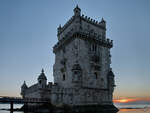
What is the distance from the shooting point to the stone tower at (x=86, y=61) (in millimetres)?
33438

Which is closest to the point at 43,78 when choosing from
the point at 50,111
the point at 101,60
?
the point at 50,111

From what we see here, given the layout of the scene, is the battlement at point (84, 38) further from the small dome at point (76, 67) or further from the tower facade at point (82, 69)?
the small dome at point (76, 67)

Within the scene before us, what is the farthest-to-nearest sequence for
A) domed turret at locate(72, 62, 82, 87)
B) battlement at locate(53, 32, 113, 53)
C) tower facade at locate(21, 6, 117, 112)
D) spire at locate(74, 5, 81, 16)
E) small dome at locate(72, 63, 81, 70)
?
spire at locate(74, 5, 81, 16) < battlement at locate(53, 32, 113, 53) < tower facade at locate(21, 6, 117, 112) < small dome at locate(72, 63, 81, 70) < domed turret at locate(72, 62, 82, 87)

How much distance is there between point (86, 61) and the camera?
35156 millimetres

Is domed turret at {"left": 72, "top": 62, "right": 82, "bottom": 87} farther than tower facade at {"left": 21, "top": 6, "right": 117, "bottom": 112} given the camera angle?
No

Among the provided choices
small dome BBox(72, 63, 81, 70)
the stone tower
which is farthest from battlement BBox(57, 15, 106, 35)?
small dome BBox(72, 63, 81, 70)

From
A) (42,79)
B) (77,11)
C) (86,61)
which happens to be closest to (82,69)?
(86,61)

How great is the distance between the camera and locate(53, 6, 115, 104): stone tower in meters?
33.4

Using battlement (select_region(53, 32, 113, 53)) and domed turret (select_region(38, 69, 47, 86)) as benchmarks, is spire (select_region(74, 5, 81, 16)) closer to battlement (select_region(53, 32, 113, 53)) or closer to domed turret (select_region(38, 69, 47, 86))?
battlement (select_region(53, 32, 113, 53))

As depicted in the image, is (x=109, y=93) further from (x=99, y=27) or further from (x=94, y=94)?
(x=99, y=27)

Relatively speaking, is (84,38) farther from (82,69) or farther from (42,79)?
(42,79)

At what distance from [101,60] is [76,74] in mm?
9264

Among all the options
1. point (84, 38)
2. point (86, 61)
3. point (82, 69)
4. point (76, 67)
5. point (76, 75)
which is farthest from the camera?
point (84, 38)

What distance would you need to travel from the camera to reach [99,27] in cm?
4166
